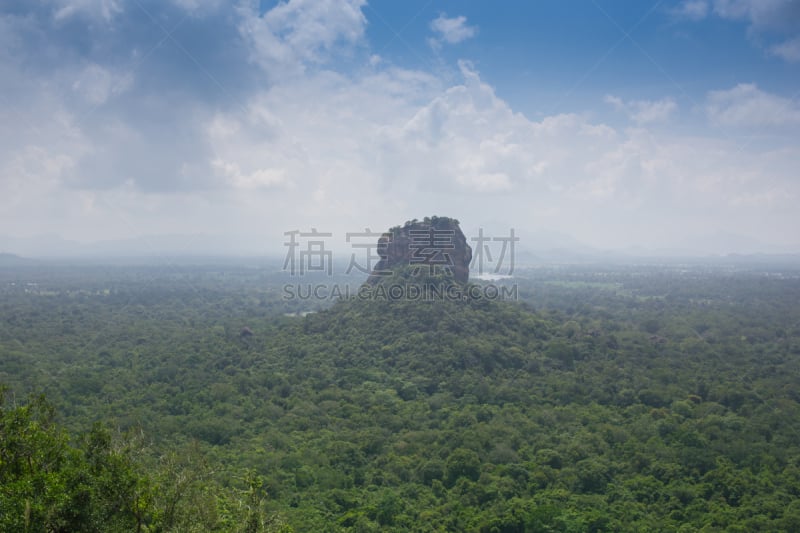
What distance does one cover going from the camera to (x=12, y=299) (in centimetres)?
7600

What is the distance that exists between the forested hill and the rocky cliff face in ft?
14.5

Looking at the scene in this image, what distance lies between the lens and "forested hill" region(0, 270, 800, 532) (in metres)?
17.1

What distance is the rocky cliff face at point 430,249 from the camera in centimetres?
4397

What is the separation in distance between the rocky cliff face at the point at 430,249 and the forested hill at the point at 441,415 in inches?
174

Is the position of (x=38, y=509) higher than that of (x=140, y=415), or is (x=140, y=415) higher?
(x=38, y=509)

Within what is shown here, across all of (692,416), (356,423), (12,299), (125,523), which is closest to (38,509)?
(125,523)

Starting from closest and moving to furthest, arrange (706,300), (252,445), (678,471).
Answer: (678,471)
(252,445)
(706,300)

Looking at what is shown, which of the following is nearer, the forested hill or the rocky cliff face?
Result: the forested hill

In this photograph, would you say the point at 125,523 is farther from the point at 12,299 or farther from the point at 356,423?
the point at 12,299

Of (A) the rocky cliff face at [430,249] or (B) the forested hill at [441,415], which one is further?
(A) the rocky cliff face at [430,249]

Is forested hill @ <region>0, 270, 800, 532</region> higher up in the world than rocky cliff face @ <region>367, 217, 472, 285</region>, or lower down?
lower down

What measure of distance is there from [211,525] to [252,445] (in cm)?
1361

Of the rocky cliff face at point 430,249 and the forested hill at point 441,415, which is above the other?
the rocky cliff face at point 430,249

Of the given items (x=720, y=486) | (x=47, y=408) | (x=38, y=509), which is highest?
(x=47, y=408)
